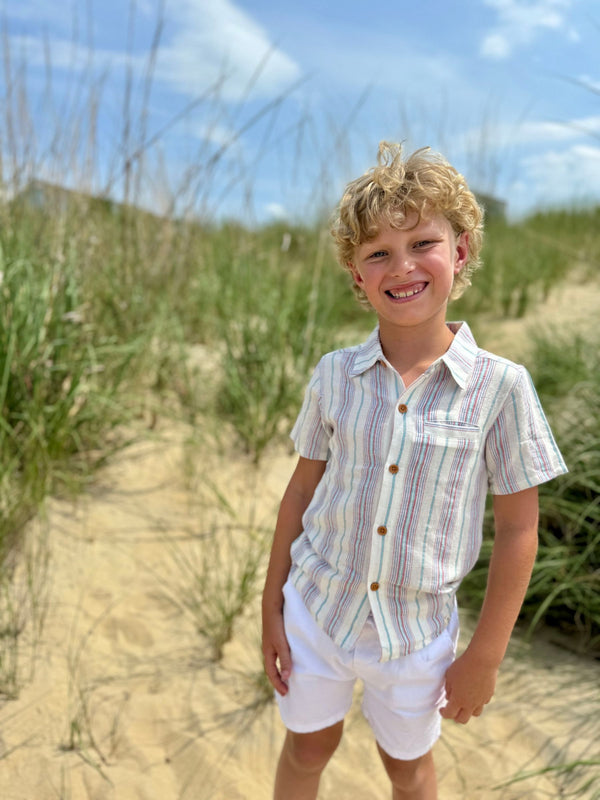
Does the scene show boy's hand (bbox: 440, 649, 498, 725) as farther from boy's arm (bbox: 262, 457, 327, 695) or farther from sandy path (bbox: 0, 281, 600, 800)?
sandy path (bbox: 0, 281, 600, 800)

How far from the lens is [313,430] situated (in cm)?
122

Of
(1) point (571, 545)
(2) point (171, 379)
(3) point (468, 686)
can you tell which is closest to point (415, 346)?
(3) point (468, 686)

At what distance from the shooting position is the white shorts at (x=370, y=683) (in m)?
1.12

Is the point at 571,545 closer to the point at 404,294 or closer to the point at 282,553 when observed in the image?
the point at 282,553

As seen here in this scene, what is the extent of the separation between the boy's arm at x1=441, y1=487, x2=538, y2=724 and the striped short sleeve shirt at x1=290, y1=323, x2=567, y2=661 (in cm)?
5

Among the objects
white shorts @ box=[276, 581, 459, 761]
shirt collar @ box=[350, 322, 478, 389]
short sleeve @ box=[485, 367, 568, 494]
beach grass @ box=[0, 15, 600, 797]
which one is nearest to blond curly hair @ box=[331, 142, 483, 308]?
shirt collar @ box=[350, 322, 478, 389]

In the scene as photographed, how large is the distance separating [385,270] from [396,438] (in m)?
0.26

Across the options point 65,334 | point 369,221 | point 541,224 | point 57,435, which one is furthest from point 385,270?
point 541,224

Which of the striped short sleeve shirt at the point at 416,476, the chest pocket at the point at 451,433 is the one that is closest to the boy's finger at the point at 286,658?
the striped short sleeve shirt at the point at 416,476

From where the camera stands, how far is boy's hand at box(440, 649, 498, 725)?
107 cm

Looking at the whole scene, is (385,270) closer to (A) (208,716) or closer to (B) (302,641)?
(B) (302,641)

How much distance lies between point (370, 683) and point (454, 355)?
0.58 metres

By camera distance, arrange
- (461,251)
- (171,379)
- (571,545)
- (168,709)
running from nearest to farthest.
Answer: (461,251) → (168,709) → (571,545) → (171,379)

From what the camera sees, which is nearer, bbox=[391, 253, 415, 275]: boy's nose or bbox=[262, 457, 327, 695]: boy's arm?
bbox=[391, 253, 415, 275]: boy's nose
